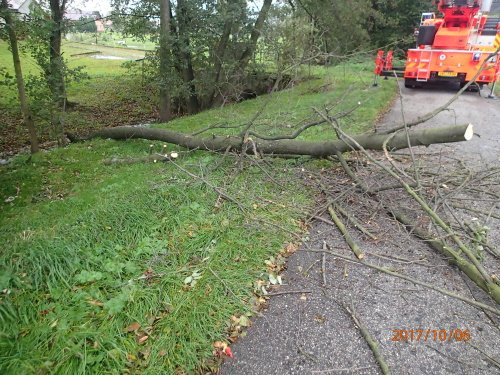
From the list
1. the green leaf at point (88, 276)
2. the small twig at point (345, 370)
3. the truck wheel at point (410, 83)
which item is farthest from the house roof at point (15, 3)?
the truck wheel at point (410, 83)

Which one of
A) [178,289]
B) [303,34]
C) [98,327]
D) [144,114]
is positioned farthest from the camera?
[144,114]

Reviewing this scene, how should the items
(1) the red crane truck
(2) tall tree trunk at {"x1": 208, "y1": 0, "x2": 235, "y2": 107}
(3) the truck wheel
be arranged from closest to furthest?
1. (1) the red crane truck
2. (2) tall tree trunk at {"x1": 208, "y1": 0, "x2": 235, "y2": 107}
3. (3) the truck wheel

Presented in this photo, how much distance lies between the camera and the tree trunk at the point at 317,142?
410cm

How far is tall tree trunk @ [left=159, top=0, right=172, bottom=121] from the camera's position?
992 centimetres

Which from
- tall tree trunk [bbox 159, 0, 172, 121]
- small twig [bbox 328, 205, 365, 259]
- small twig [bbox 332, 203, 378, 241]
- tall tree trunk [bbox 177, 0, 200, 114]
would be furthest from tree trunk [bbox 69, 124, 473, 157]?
tall tree trunk [bbox 177, 0, 200, 114]

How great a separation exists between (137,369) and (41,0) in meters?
11.4

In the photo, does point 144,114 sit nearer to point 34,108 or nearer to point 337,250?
point 34,108

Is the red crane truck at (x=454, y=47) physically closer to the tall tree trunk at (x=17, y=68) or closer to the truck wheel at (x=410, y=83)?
the truck wheel at (x=410, y=83)

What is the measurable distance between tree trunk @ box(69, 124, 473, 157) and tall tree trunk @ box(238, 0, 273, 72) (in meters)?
5.91

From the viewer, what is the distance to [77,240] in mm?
3512

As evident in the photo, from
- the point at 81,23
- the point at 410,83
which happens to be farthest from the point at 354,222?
the point at 81,23

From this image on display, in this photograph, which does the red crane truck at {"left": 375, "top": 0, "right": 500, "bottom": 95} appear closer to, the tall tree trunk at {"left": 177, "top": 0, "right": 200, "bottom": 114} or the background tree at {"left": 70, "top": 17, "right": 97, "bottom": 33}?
the tall tree trunk at {"left": 177, "top": 0, "right": 200, "bottom": 114}

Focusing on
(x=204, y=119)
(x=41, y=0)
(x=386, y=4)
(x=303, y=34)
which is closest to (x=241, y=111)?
(x=204, y=119)
